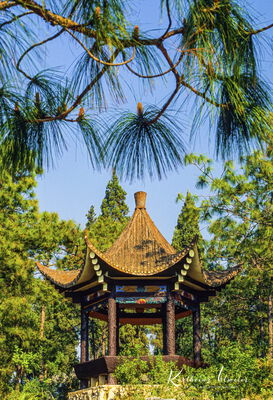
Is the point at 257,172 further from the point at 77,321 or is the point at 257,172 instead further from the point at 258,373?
the point at 77,321

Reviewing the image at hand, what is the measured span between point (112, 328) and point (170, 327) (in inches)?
41.5

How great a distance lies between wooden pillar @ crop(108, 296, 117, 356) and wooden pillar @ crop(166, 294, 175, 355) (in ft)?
3.12

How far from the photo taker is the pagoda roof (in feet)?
33.9

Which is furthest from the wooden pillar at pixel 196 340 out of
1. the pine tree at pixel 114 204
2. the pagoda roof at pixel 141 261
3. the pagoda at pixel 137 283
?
the pine tree at pixel 114 204

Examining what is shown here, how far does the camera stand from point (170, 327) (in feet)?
34.7

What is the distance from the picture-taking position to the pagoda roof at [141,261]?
10.3 metres

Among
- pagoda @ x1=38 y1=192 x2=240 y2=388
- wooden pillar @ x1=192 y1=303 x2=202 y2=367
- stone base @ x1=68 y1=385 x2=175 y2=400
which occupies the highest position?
pagoda @ x1=38 y1=192 x2=240 y2=388

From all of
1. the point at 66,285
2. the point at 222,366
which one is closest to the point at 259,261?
the point at 66,285

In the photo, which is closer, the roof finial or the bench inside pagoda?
the bench inside pagoda

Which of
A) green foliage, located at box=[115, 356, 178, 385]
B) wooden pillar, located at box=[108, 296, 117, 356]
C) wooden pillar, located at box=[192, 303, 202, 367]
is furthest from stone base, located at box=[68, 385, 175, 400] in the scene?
wooden pillar, located at box=[192, 303, 202, 367]

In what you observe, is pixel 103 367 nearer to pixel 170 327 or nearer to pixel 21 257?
pixel 170 327

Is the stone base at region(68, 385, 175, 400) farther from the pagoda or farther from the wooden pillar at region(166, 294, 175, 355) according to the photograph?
the wooden pillar at region(166, 294, 175, 355)

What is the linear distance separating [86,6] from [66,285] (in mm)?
8922

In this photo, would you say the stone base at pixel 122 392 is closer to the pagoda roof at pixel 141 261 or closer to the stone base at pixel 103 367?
the stone base at pixel 103 367
